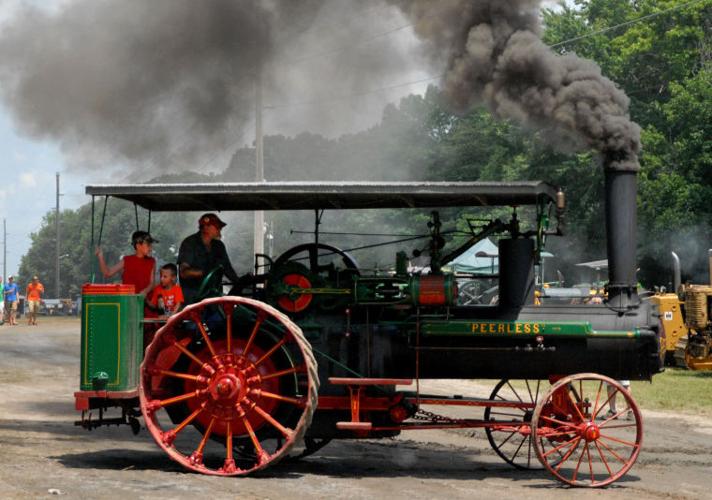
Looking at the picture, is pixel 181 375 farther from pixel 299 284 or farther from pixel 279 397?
pixel 299 284

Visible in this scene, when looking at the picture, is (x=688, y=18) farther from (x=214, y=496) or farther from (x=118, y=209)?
(x=118, y=209)

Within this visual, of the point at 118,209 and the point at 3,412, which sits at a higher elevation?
the point at 118,209

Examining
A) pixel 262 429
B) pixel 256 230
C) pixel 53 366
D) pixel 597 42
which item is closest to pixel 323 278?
pixel 262 429

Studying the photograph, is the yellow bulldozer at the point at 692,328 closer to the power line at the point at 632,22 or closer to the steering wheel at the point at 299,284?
the steering wheel at the point at 299,284

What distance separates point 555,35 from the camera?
42562 millimetres

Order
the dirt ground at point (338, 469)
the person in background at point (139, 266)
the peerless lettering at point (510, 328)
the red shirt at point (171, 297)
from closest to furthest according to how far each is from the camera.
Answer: the dirt ground at point (338, 469) < the peerless lettering at point (510, 328) < the red shirt at point (171, 297) < the person in background at point (139, 266)

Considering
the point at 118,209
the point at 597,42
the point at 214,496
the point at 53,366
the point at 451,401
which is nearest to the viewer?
the point at 214,496

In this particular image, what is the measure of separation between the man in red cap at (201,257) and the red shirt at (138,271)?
382 mm

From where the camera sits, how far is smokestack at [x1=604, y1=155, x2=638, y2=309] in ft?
28.2

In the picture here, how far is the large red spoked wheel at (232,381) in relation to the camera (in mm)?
8227

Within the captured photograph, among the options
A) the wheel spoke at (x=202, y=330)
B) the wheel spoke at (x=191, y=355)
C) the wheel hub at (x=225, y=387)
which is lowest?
the wheel hub at (x=225, y=387)

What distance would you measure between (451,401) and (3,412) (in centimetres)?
589

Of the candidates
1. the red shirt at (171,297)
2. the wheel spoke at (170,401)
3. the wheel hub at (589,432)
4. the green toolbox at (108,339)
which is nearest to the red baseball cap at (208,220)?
the red shirt at (171,297)

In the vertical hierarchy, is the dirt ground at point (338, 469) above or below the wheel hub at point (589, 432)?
below
